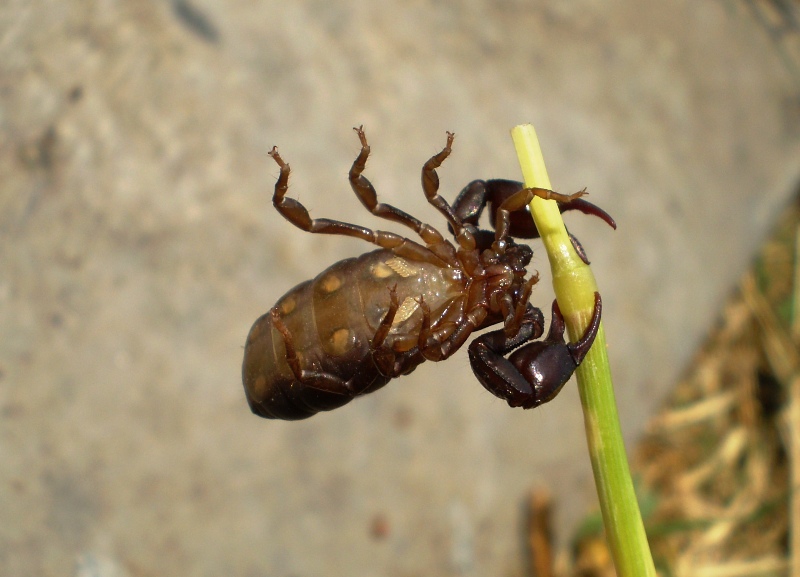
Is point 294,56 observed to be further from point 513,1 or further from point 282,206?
point 282,206

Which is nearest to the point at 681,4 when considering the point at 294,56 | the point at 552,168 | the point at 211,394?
the point at 552,168

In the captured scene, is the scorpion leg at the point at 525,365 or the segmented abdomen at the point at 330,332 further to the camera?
the segmented abdomen at the point at 330,332

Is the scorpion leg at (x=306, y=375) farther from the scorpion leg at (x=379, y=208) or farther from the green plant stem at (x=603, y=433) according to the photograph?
the green plant stem at (x=603, y=433)

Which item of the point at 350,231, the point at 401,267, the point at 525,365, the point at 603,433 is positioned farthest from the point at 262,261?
the point at 603,433

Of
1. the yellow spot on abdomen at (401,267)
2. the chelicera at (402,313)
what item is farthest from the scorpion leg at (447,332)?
the yellow spot on abdomen at (401,267)

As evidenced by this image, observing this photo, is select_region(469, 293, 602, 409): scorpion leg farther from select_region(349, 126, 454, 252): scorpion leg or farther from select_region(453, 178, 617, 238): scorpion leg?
select_region(349, 126, 454, 252): scorpion leg
